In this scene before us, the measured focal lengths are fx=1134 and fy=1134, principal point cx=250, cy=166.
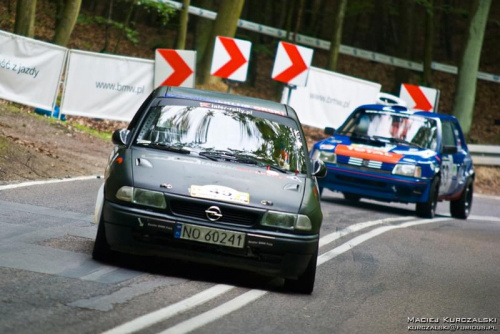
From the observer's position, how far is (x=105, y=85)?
80.6ft

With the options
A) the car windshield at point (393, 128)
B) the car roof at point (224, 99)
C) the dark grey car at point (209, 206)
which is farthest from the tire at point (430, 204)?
the dark grey car at point (209, 206)

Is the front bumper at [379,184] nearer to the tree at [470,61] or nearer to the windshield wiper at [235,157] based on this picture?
the windshield wiper at [235,157]

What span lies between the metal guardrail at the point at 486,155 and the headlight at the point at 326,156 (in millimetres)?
11130

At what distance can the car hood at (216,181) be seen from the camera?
8977 millimetres

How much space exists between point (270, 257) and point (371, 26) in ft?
160

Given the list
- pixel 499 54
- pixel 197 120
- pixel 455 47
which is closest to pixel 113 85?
pixel 197 120

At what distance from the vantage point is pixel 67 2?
26609 millimetres

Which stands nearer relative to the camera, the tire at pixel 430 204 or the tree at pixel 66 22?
Result: the tire at pixel 430 204

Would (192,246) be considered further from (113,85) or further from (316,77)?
(316,77)

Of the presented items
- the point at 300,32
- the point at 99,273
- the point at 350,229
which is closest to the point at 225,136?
the point at 99,273

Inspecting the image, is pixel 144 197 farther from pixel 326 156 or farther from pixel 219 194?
pixel 326 156

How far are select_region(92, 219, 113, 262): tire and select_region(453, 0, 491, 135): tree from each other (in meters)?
24.3

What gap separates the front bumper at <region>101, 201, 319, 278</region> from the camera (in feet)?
29.2

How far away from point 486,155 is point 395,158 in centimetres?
1139
